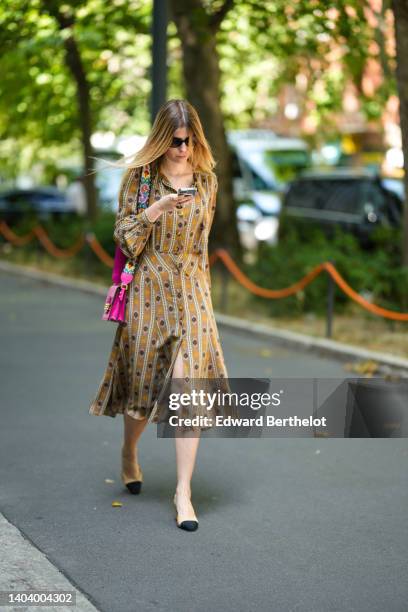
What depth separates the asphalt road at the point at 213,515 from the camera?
4516 mm

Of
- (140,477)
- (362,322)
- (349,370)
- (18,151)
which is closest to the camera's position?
(140,477)

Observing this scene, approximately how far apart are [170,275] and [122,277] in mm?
232

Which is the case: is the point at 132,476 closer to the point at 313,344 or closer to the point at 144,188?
the point at 144,188

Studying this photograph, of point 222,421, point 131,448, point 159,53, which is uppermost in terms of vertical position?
point 159,53

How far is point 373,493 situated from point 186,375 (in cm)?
138

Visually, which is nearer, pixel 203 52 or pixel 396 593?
pixel 396 593

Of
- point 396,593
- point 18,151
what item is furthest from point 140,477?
point 18,151

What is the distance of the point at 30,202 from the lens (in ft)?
104

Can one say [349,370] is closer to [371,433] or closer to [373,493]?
[371,433]

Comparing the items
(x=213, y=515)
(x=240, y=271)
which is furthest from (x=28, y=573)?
(x=240, y=271)

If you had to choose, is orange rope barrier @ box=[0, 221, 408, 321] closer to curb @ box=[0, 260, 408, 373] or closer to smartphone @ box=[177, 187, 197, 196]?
curb @ box=[0, 260, 408, 373]

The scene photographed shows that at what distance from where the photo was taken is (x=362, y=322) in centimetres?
1255

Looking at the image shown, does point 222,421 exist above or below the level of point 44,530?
above

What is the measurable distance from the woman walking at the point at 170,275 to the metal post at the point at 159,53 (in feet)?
23.3
